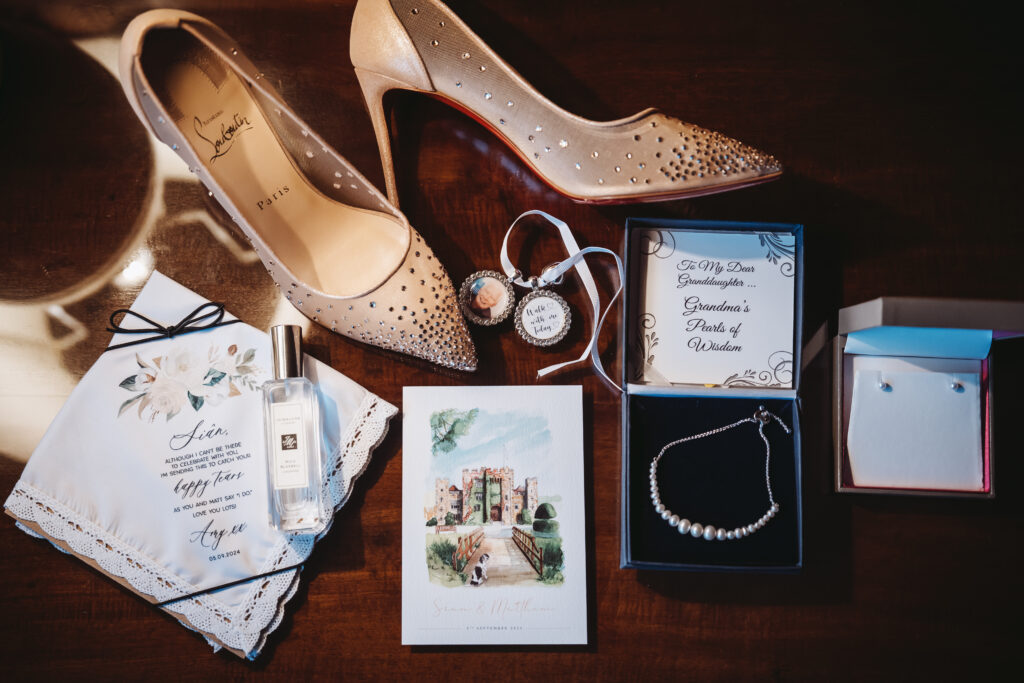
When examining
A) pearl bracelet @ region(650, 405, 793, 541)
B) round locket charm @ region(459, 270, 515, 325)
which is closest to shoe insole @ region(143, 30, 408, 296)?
round locket charm @ region(459, 270, 515, 325)

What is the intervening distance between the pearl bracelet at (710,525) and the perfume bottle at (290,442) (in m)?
0.45

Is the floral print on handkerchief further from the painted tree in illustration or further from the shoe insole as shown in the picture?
the painted tree in illustration

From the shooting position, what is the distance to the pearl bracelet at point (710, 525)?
81cm

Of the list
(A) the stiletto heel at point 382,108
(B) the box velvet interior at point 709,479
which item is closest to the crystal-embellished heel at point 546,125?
(A) the stiletto heel at point 382,108

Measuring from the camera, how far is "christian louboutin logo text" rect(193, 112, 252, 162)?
0.82m

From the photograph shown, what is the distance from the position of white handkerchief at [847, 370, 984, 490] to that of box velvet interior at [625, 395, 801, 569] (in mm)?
96

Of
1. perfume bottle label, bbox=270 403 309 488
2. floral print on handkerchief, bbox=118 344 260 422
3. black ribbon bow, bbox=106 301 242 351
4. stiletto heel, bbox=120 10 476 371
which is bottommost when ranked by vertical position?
perfume bottle label, bbox=270 403 309 488

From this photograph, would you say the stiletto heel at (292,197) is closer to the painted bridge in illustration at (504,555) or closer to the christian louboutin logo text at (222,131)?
the christian louboutin logo text at (222,131)

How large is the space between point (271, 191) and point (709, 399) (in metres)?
0.68

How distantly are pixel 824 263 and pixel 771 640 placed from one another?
1.73ft

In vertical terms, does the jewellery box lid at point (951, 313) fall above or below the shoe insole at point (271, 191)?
below

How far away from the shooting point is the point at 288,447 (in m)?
0.79

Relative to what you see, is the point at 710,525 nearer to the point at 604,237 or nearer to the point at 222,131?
the point at 604,237

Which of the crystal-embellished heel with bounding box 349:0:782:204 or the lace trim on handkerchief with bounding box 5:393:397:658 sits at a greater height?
the crystal-embellished heel with bounding box 349:0:782:204
